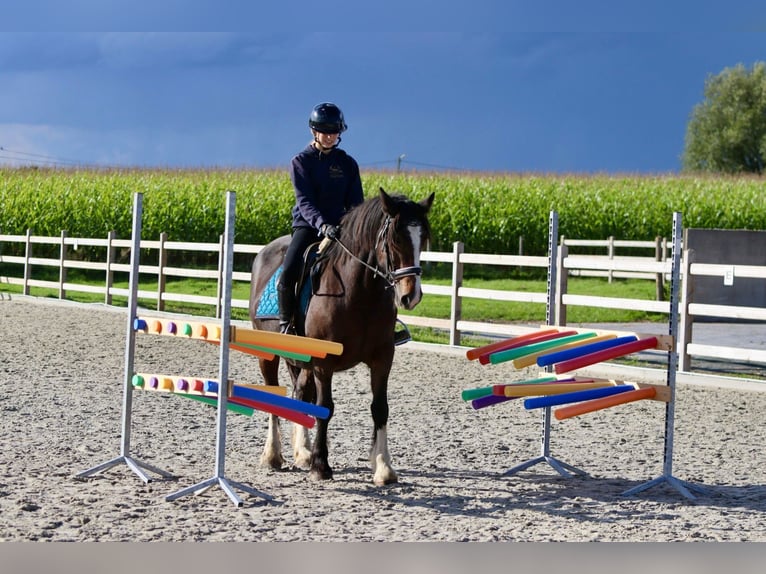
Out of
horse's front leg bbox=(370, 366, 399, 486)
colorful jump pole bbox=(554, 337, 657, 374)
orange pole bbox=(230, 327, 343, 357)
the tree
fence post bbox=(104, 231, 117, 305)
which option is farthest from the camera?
the tree

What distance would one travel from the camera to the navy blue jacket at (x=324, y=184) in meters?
6.41

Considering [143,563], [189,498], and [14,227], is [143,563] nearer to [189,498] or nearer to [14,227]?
[189,498]

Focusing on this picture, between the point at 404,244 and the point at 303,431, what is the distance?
1.69 meters

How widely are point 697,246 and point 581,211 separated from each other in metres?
14.1

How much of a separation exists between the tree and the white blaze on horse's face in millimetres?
62768

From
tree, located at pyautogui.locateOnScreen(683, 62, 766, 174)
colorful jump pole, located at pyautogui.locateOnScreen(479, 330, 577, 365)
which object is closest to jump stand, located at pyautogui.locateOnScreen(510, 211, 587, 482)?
colorful jump pole, located at pyautogui.locateOnScreen(479, 330, 577, 365)

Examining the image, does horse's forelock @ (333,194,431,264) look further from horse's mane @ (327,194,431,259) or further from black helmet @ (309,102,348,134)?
black helmet @ (309,102,348,134)

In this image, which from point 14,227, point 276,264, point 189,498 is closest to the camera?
point 189,498

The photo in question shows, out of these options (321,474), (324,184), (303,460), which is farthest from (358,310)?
(303,460)

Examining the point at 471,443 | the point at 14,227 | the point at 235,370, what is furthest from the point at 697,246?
the point at 14,227

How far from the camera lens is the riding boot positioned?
6.42 metres

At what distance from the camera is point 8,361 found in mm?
11258

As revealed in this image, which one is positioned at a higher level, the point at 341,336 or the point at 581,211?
the point at 581,211

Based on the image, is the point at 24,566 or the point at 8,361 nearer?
the point at 24,566
